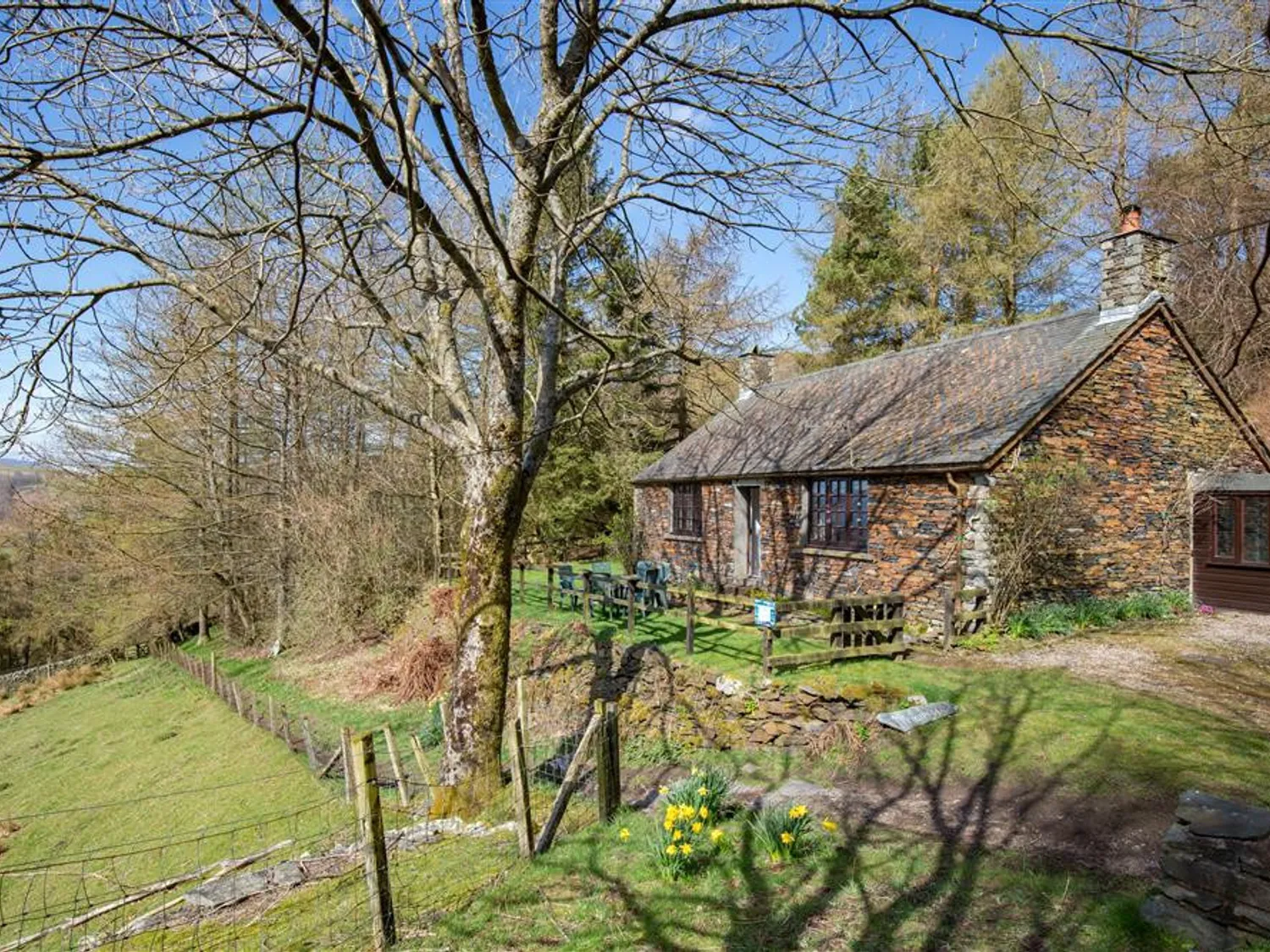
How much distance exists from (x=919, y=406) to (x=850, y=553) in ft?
11.8

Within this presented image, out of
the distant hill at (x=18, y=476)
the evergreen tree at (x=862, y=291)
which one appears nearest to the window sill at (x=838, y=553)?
the evergreen tree at (x=862, y=291)

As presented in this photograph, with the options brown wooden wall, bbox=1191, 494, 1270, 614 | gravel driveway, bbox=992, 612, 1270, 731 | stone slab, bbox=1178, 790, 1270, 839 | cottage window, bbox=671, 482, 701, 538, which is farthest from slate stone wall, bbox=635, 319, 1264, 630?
stone slab, bbox=1178, 790, 1270, 839

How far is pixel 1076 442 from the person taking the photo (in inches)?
472

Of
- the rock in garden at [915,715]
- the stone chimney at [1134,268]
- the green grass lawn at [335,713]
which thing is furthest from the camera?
the stone chimney at [1134,268]

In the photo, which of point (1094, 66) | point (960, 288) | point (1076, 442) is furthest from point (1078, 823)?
point (960, 288)

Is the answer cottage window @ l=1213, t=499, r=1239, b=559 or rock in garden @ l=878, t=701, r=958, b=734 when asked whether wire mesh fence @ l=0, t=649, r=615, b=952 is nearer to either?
rock in garden @ l=878, t=701, r=958, b=734

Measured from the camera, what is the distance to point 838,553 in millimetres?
13609

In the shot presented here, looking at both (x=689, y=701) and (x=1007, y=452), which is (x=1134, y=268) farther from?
(x=689, y=701)

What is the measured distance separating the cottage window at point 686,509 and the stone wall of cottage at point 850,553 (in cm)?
22

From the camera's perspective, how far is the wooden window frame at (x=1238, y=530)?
1240cm

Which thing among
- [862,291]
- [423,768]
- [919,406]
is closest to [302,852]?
[423,768]

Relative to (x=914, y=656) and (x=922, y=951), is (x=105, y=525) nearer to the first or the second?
(x=914, y=656)

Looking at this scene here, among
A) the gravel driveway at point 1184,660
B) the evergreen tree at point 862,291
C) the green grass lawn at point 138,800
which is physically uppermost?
the evergreen tree at point 862,291

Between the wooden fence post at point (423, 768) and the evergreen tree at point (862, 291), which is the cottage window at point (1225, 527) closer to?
the evergreen tree at point (862, 291)
